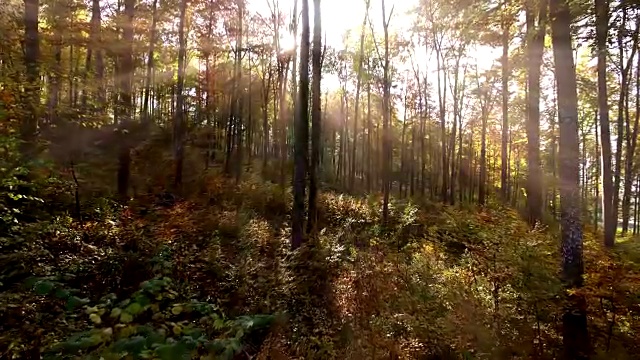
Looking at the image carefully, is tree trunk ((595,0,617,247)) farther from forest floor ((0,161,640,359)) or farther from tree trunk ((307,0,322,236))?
tree trunk ((307,0,322,236))

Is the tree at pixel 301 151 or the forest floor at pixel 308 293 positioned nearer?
the forest floor at pixel 308 293

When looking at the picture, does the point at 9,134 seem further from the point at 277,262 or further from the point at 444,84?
the point at 444,84

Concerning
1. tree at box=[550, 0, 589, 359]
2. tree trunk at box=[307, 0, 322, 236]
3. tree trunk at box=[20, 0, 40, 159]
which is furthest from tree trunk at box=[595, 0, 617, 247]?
tree trunk at box=[20, 0, 40, 159]

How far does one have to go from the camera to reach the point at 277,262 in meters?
9.37

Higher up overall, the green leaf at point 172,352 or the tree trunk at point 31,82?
the tree trunk at point 31,82

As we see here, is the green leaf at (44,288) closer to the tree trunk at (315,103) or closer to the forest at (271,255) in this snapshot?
the forest at (271,255)

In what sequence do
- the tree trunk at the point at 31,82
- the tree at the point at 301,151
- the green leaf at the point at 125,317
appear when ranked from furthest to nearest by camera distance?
the tree at the point at 301,151
the tree trunk at the point at 31,82
the green leaf at the point at 125,317

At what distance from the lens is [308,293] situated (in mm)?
7496

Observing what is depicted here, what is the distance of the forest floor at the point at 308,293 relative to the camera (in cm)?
354

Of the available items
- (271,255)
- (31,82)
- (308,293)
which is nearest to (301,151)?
(271,255)

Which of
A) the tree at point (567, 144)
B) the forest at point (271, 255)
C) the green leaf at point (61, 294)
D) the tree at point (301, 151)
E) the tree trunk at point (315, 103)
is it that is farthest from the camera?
the tree trunk at point (315, 103)

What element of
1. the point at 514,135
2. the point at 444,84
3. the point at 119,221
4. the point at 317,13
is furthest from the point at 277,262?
the point at 514,135

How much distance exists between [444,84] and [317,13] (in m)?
15.9

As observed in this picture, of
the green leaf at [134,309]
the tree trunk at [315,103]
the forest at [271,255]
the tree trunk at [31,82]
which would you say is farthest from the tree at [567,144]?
the tree trunk at [31,82]
